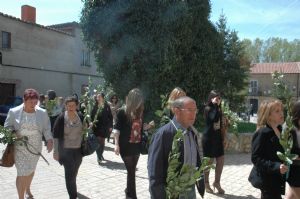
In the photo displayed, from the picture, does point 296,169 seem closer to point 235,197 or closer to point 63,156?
point 235,197

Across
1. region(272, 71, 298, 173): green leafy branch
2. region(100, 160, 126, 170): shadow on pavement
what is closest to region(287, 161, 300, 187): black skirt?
region(272, 71, 298, 173): green leafy branch

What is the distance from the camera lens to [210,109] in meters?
6.93

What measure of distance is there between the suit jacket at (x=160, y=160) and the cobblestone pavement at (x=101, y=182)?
3.58m

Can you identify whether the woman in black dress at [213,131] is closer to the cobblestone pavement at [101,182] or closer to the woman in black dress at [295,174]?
the cobblestone pavement at [101,182]

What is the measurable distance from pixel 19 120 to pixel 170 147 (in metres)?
3.06

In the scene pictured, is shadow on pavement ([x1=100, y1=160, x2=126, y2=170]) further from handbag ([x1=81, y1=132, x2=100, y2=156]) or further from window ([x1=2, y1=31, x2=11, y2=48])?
window ([x1=2, y1=31, x2=11, y2=48])

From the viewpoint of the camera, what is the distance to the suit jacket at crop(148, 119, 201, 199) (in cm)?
322

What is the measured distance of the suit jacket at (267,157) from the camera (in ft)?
13.6

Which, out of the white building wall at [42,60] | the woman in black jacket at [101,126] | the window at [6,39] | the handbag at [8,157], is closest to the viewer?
the handbag at [8,157]

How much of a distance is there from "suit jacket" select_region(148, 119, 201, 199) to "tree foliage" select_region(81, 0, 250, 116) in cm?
1022

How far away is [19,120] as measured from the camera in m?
5.62

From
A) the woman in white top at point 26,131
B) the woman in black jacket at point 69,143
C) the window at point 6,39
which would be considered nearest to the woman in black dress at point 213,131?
the woman in black jacket at point 69,143

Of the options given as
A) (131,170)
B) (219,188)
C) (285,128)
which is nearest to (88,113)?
(131,170)

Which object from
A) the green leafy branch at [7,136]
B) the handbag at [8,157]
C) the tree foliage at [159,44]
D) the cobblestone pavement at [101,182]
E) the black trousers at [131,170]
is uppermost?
the tree foliage at [159,44]
